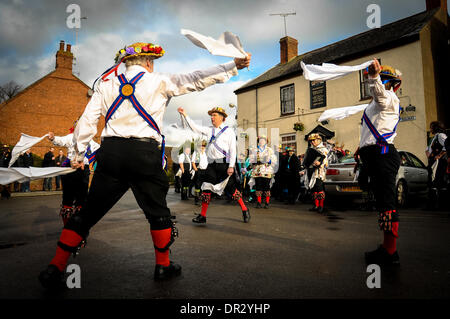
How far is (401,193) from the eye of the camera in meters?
8.59

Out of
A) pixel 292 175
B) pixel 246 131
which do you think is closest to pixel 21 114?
pixel 246 131

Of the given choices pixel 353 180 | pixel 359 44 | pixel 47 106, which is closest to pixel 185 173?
pixel 353 180

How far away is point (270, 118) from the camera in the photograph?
20500mm

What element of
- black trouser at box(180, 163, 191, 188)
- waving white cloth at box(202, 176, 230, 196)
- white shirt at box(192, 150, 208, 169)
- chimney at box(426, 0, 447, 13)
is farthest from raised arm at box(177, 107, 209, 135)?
chimney at box(426, 0, 447, 13)

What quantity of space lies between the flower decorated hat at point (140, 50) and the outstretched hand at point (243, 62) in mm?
733

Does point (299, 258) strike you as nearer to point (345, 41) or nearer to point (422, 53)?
point (422, 53)

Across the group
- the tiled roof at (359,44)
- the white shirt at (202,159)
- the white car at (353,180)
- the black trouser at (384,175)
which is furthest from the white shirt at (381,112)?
the tiled roof at (359,44)

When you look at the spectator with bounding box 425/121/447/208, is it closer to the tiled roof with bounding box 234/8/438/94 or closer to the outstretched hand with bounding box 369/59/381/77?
the outstretched hand with bounding box 369/59/381/77

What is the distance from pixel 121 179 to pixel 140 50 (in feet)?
3.98

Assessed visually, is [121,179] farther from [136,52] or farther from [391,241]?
[391,241]

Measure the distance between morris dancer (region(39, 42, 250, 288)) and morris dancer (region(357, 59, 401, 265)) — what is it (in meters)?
1.69

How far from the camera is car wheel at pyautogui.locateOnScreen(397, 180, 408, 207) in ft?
27.8
